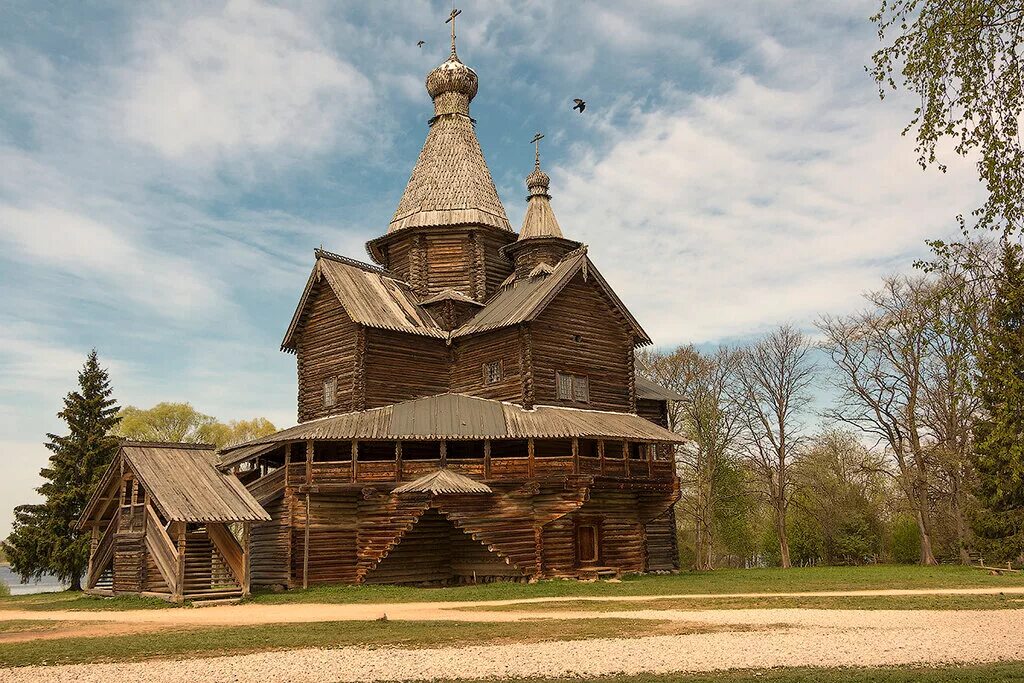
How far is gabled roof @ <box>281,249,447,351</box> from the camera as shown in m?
34.6

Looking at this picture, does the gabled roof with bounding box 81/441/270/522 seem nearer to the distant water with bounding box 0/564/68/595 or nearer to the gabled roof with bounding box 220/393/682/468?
the gabled roof with bounding box 220/393/682/468

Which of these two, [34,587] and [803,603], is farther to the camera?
[34,587]

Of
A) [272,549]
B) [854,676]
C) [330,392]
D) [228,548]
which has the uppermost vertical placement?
[330,392]

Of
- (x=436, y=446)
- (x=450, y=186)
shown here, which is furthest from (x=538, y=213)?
(x=436, y=446)

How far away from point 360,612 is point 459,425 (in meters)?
10.5

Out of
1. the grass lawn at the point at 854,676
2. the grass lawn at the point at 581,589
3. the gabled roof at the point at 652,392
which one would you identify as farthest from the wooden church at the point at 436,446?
the grass lawn at the point at 854,676

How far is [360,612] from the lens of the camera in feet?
70.0

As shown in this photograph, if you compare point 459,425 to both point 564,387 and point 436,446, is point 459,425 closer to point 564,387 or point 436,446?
point 436,446

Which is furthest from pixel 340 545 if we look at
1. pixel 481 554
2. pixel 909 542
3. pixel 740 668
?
pixel 909 542

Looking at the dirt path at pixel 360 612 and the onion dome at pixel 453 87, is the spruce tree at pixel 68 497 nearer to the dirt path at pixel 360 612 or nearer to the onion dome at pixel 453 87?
the dirt path at pixel 360 612

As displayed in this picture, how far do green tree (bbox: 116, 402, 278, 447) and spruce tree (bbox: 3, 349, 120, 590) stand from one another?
71.5ft

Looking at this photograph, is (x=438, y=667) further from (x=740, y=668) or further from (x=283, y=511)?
(x=283, y=511)

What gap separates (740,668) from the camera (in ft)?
39.5

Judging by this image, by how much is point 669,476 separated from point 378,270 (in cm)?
1579
